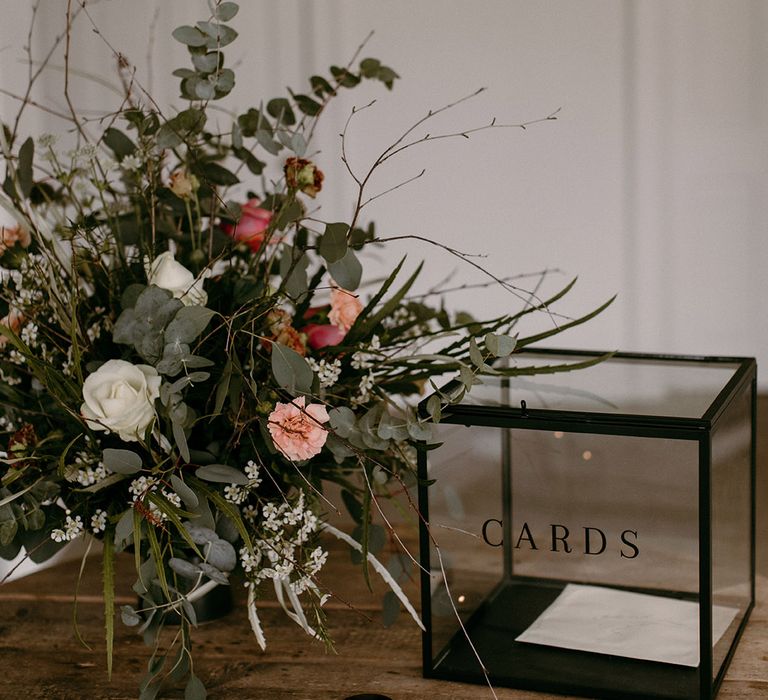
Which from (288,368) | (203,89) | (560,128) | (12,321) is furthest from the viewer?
(560,128)

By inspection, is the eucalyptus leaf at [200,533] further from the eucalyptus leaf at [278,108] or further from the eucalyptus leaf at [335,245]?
the eucalyptus leaf at [278,108]

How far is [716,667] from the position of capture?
1.01 m

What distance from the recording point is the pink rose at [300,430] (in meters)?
0.93

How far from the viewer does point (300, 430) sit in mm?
932

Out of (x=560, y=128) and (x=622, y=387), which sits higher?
(x=560, y=128)

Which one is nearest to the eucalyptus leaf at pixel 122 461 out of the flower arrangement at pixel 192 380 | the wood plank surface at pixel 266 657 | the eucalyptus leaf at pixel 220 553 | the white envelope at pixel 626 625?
the flower arrangement at pixel 192 380

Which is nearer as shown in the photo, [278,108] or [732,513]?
[732,513]

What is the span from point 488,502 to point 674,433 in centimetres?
24

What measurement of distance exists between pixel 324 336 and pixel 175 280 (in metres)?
0.20

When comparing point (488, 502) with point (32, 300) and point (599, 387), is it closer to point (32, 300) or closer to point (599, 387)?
point (599, 387)

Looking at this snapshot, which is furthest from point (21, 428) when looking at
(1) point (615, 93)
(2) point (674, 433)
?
(1) point (615, 93)

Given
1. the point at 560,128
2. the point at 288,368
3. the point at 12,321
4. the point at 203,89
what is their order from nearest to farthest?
the point at 288,368
the point at 203,89
the point at 12,321
the point at 560,128

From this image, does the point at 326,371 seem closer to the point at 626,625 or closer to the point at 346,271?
the point at 346,271

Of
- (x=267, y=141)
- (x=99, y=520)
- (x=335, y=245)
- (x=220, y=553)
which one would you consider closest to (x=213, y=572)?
(x=220, y=553)
